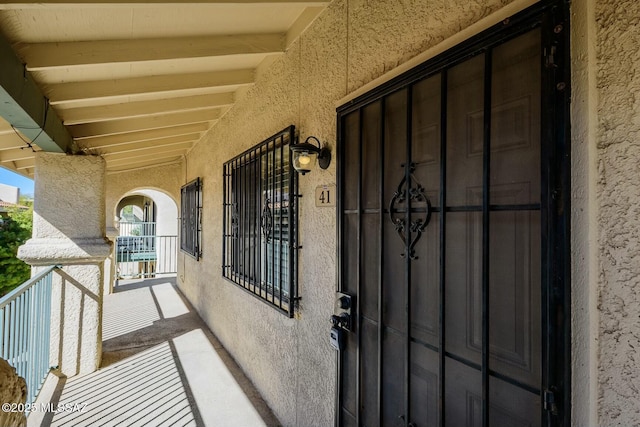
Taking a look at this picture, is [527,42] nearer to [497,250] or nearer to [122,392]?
[497,250]

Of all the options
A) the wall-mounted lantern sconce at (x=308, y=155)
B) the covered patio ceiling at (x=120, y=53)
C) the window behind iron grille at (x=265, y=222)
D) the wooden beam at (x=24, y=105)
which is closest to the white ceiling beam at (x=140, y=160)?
the covered patio ceiling at (x=120, y=53)

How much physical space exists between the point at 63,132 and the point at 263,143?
2.21 meters

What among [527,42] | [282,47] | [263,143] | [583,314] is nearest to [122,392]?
[263,143]

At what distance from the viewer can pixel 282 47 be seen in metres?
2.95

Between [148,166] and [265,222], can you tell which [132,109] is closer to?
[265,222]

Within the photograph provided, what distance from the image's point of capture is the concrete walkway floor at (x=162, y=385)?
2971mm

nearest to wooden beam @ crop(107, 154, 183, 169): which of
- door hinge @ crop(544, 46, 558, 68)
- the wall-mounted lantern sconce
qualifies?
the wall-mounted lantern sconce

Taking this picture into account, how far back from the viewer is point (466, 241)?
1358mm

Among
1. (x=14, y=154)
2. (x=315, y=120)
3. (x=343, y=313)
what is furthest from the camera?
(x=14, y=154)

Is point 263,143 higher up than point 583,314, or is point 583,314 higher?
point 263,143

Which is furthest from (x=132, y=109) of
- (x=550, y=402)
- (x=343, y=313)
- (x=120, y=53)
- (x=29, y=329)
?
(x=550, y=402)

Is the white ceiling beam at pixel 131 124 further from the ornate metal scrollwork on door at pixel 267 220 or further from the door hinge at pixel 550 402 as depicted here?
the door hinge at pixel 550 402

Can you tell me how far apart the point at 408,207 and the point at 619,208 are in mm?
789

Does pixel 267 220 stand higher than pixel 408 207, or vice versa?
pixel 408 207
